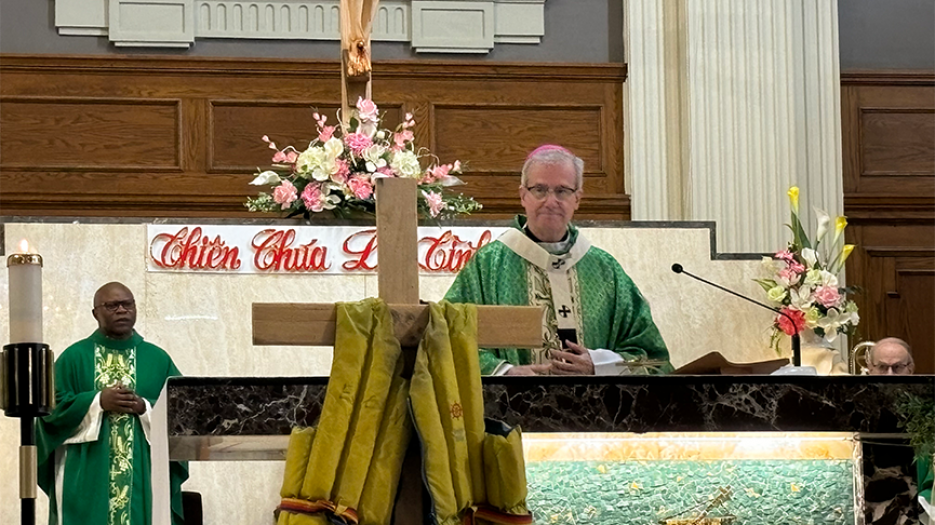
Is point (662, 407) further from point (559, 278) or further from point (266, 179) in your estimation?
point (266, 179)

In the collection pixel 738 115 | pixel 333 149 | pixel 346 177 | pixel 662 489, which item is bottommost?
pixel 662 489

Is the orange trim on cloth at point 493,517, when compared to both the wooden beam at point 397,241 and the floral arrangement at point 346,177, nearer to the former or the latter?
the wooden beam at point 397,241

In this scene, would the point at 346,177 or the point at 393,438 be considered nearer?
the point at 393,438

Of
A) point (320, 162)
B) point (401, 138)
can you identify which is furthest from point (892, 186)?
point (320, 162)

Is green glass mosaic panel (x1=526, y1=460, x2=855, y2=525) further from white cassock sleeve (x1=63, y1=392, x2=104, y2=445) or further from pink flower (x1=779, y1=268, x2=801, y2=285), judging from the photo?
pink flower (x1=779, y1=268, x2=801, y2=285)

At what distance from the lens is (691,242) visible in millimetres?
7855

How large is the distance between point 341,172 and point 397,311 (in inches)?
174

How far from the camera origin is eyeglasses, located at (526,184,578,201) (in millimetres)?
5074

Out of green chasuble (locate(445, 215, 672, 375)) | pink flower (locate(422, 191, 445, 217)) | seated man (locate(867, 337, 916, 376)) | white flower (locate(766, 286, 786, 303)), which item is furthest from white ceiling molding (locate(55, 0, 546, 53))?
green chasuble (locate(445, 215, 672, 375))

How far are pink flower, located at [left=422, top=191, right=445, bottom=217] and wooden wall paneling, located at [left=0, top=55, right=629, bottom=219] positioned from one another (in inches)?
87.1

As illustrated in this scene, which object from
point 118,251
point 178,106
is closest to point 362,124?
point 118,251

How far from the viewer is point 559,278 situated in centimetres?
528

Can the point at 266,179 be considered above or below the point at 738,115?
below

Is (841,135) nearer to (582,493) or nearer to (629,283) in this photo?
(629,283)
